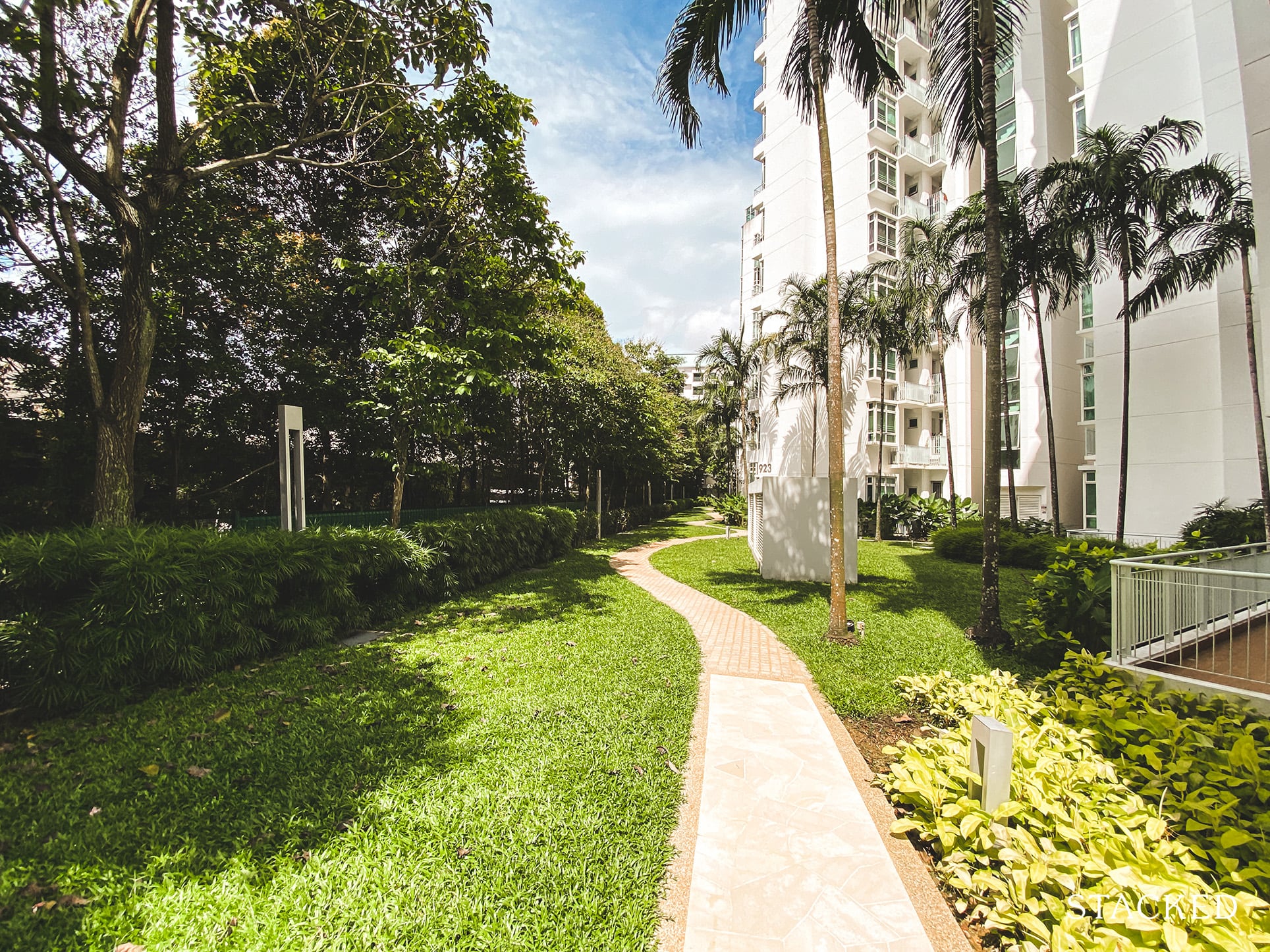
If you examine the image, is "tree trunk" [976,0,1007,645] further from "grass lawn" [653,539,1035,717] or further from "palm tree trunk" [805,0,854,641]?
"palm tree trunk" [805,0,854,641]

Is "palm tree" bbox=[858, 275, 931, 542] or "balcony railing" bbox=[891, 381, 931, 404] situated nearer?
"palm tree" bbox=[858, 275, 931, 542]

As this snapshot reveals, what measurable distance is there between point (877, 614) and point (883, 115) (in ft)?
85.1

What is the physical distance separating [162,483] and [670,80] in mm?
11661

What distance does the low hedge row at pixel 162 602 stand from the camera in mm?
3959

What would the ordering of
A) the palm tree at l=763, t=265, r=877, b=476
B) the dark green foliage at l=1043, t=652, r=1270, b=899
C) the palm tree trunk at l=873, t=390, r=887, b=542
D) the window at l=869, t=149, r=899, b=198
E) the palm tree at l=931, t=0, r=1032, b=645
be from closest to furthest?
the dark green foliage at l=1043, t=652, r=1270, b=899, the palm tree at l=931, t=0, r=1032, b=645, the palm tree at l=763, t=265, r=877, b=476, the palm tree trunk at l=873, t=390, r=887, b=542, the window at l=869, t=149, r=899, b=198

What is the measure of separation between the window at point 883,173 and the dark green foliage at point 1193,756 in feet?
82.0

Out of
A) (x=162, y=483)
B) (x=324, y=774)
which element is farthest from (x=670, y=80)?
(x=162, y=483)

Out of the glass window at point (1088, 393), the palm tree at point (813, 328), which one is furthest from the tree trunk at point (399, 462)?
the glass window at point (1088, 393)

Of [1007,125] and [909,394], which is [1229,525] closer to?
[909,394]

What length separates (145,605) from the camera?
4.39 m

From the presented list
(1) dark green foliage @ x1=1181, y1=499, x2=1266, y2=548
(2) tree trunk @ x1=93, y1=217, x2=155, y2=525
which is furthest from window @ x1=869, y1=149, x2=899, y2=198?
(2) tree trunk @ x1=93, y1=217, x2=155, y2=525

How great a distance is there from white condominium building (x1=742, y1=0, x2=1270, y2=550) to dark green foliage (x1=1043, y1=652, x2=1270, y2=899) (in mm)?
5033

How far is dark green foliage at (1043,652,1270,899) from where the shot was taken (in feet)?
8.81

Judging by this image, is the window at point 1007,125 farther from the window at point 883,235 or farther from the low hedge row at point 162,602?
the low hedge row at point 162,602
